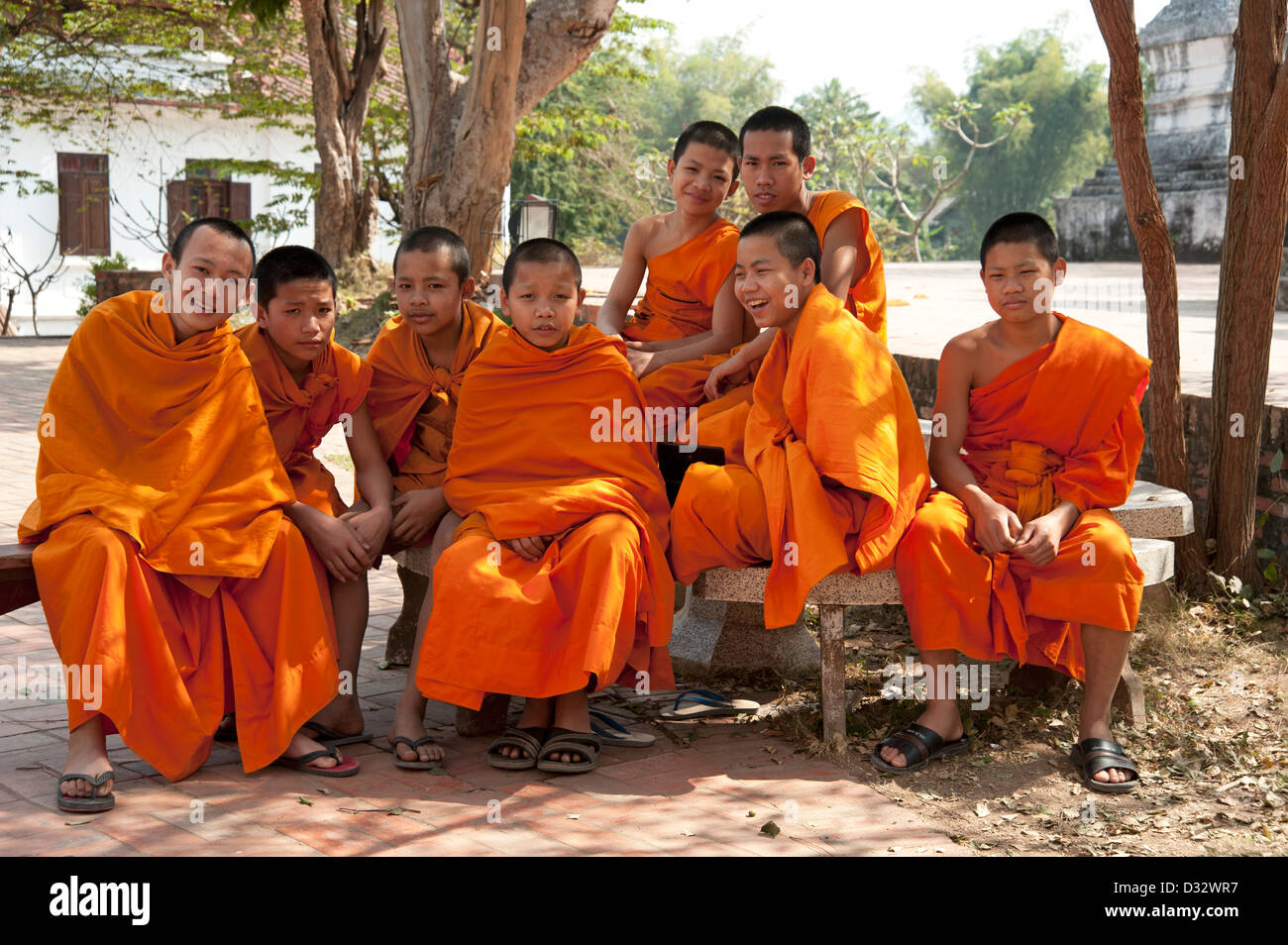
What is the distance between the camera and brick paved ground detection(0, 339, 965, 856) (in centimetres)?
328

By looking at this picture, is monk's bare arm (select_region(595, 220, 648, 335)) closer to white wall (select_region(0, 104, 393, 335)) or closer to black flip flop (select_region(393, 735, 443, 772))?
black flip flop (select_region(393, 735, 443, 772))

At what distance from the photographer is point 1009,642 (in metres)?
4.04

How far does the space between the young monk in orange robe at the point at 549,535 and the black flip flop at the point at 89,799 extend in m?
0.89

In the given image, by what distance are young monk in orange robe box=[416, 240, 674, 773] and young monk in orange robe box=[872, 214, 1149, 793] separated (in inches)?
32.8

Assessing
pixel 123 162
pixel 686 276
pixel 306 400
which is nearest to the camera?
pixel 306 400

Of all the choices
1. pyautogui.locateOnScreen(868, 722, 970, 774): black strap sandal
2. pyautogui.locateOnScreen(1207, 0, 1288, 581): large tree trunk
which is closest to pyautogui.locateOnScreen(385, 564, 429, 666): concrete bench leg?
pyautogui.locateOnScreen(868, 722, 970, 774): black strap sandal

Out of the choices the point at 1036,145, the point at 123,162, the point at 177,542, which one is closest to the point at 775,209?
the point at 177,542

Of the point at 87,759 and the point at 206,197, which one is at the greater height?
the point at 206,197

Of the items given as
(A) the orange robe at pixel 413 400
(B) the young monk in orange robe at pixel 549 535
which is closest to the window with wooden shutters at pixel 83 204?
(A) the orange robe at pixel 413 400

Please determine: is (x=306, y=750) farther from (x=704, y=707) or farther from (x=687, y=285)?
(x=687, y=285)

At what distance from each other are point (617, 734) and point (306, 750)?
97cm

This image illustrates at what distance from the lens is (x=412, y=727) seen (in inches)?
156

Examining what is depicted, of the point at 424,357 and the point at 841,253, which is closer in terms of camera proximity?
the point at 424,357

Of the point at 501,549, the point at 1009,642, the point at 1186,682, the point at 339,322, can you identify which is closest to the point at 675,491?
the point at 501,549
